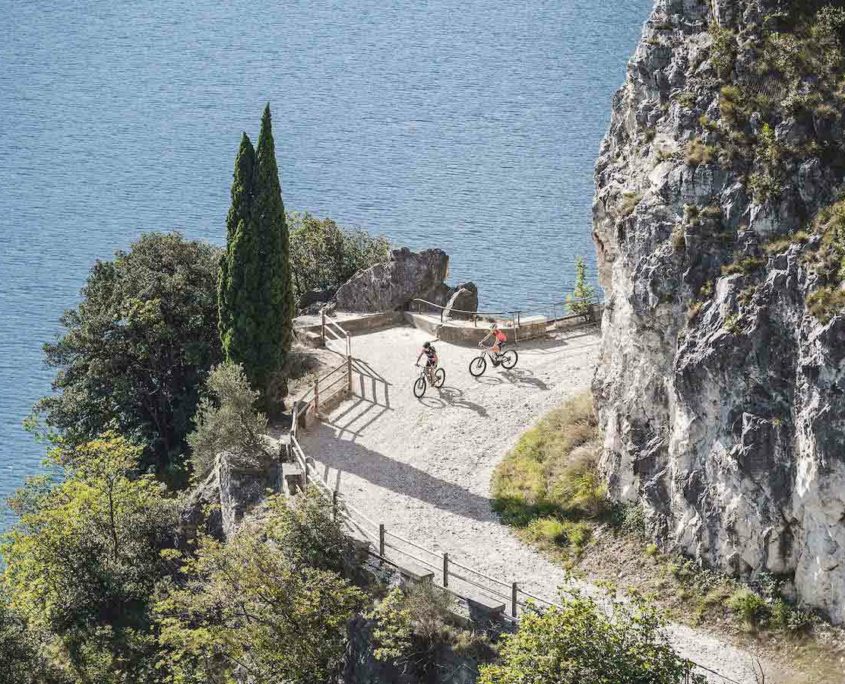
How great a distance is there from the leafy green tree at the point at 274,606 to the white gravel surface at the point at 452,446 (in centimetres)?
296

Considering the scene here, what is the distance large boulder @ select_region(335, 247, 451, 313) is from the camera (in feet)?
161

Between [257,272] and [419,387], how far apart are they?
710 centimetres

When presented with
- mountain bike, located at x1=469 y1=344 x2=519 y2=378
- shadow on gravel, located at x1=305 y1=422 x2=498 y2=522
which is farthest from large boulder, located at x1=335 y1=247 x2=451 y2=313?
shadow on gravel, located at x1=305 y1=422 x2=498 y2=522

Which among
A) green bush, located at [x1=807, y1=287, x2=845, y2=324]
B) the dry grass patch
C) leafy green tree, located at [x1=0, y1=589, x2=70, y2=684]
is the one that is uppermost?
green bush, located at [x1=807, y1=287, x2=845, y2=324]

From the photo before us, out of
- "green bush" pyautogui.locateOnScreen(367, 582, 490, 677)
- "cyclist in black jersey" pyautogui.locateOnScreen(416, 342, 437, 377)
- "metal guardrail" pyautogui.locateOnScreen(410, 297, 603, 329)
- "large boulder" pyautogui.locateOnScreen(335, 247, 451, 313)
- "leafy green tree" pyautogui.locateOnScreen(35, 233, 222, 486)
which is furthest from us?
"large boulder" pyautogui.locateOnScreen(335, 247, 451, 313)

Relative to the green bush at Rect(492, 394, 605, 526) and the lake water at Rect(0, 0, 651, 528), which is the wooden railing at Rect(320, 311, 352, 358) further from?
the lake water at Rect(0, 0, 651, 528)

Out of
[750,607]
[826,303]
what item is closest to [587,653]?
[750,607]

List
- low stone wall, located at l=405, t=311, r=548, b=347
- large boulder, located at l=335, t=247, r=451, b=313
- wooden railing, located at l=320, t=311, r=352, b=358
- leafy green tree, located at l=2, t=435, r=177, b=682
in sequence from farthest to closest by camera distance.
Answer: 1. large boulder, located at l=335, t=247, r=451, b=313
2. wooden railing, located at l=320, t=311, r=352, b=358
3. low stone wall, located at l=405, t=311, r=548, b=347
4. leafy green tree, located at l=2, t=435, r=177, b=682

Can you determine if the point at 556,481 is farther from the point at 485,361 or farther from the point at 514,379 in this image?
the point at 485,361

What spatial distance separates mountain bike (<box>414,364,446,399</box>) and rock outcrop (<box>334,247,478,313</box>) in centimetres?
1036

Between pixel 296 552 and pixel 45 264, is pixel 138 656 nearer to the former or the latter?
pixel 296 552

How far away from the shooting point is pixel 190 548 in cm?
3453

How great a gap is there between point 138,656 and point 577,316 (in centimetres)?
2137

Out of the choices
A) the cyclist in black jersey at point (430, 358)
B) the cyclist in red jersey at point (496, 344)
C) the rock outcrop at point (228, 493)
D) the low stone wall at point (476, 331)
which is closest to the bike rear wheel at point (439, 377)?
the cyclist in black jersey at point (430, 358)
